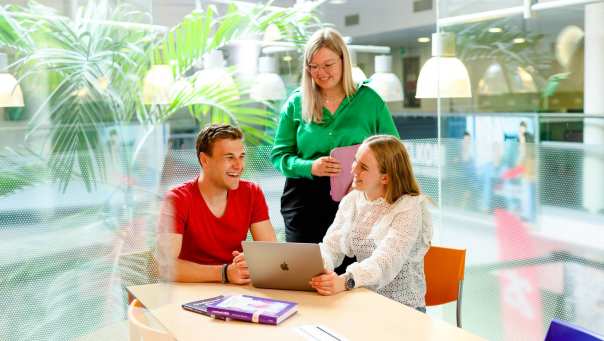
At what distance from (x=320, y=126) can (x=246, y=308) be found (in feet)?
3.81

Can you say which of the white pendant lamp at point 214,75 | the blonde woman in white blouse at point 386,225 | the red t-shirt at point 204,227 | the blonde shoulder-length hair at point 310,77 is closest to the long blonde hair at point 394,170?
the blonde woman in white blouse at point 386,225

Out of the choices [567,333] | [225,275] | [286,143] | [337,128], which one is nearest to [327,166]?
[337,128]

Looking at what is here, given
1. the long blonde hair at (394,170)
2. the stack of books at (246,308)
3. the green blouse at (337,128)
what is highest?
the green blouse at (337,128)

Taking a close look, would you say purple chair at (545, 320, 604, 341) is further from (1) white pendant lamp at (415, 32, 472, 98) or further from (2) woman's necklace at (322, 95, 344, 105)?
(1) white pendant lamp at (415, 32, 472, 98)

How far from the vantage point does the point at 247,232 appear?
2.67m

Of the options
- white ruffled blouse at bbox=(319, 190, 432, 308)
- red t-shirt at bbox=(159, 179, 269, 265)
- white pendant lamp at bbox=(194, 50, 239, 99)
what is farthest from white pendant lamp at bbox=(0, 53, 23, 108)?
white pendant lamp at bbox=(194, 50, 239, 99)

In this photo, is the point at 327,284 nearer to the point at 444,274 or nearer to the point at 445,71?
the point at 444,274

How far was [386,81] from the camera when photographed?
12.4 ft

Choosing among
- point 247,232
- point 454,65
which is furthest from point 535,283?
point 247,232

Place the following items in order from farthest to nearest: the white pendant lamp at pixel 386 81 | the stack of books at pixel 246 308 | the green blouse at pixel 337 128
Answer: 1. the white pendant lamp at pixel 386 81
2. the green blouse at pixel 337 128
3. the stack of books at pixel 246 308

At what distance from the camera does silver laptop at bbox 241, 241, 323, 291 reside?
2.16 meters

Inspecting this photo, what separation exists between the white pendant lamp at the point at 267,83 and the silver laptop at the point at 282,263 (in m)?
1.52

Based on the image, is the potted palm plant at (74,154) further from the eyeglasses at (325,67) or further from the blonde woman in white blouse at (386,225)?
the eyeglasses at (325,67)

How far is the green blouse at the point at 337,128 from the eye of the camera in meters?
2.92
